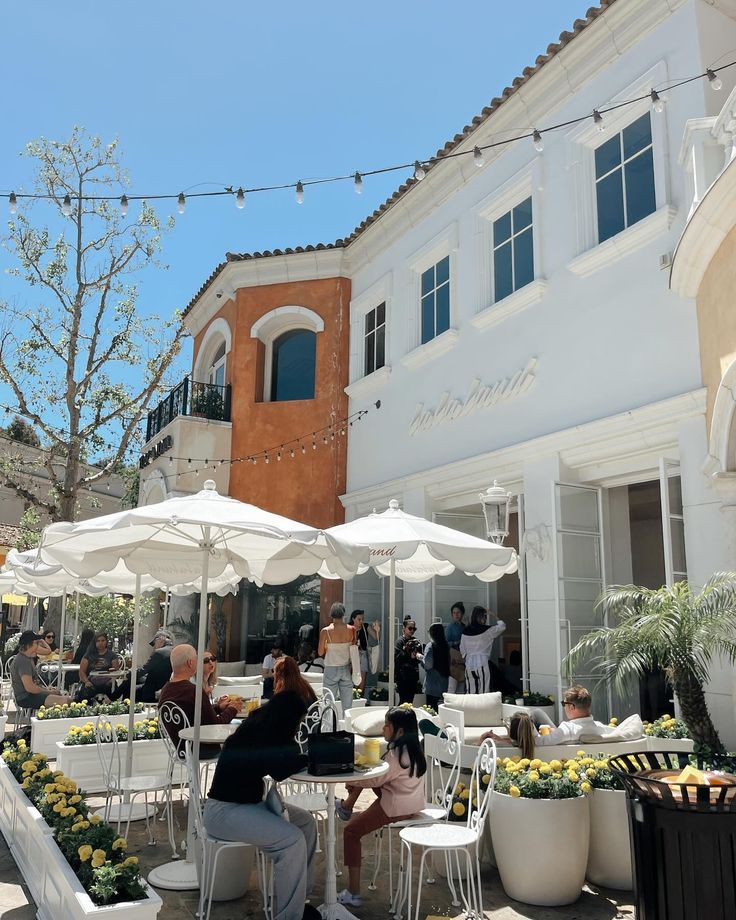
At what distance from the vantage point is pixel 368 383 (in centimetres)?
1505

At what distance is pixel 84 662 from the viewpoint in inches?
457

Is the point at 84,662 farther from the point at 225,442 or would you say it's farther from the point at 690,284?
the point at 690,284

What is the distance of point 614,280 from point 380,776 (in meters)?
7.10

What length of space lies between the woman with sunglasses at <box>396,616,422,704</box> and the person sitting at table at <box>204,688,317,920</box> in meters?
7.01

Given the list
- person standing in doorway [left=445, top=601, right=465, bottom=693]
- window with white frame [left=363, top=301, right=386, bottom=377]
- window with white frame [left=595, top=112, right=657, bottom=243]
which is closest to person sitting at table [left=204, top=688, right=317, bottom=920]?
person standing in doorway [left=445, top=601, right=465, bottom=693]

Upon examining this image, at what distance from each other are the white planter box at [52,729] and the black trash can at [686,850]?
6521 mm

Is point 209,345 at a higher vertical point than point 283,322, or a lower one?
higher

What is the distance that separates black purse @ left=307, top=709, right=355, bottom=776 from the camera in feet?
15.1

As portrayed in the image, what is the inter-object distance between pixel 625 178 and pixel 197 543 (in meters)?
7.42

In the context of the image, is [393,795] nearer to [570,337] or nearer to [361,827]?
[361,827]

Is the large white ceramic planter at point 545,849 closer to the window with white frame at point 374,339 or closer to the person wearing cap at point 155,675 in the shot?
the person wearing cap at point 155,675

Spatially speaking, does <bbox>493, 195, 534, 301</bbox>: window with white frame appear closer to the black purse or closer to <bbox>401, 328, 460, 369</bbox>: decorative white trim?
<bbox>401, 328, 460, 369</bbox>: decorative white trim

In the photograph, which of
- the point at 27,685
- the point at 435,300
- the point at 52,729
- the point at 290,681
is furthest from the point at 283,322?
the point at 290,681

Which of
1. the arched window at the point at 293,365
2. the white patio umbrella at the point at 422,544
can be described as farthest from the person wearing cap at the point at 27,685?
the arched window at the point at 293,365
